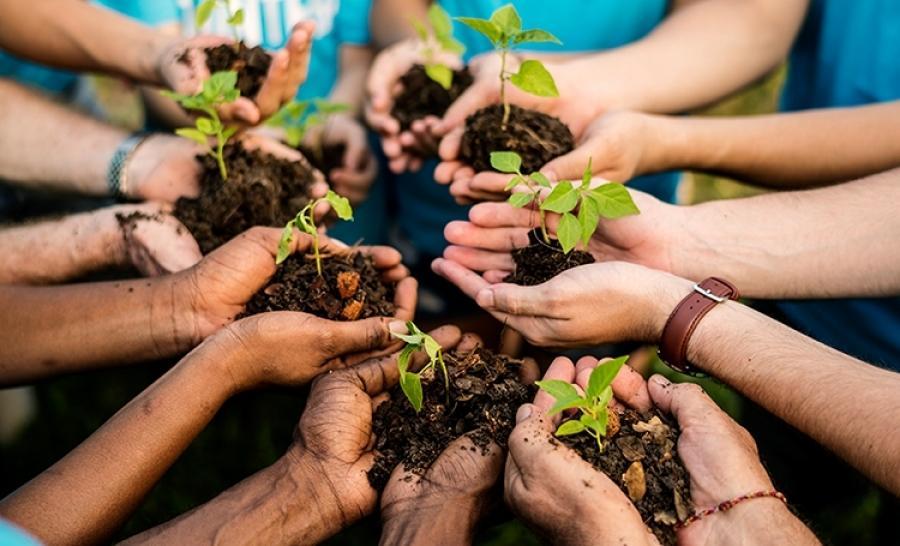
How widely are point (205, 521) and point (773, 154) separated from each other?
6.94ft

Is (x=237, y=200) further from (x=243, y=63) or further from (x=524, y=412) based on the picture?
(x=524, y=412)

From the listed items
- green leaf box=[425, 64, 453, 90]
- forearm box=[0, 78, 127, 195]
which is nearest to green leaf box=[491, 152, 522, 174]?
green leaf box=[425, 64, 453, 90]

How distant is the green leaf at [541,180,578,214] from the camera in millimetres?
1804

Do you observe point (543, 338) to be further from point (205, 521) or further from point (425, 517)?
point (205, 521)

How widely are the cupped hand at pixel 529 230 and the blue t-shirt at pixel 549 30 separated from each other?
0.91 meters

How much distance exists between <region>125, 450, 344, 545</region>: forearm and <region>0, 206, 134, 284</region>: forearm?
1138mm

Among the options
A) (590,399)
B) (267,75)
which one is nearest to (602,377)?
(590,399)

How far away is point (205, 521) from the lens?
1511 millimetres

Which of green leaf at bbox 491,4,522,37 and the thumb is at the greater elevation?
green leaf at bbox 491,4,522,37

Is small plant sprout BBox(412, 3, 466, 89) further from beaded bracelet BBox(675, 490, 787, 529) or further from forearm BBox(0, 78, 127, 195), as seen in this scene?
beaded bracelet BBox(675, 490, 787, 529)

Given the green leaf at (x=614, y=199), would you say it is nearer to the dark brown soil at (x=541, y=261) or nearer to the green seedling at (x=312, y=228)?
the dark brown soil at (x=541, y=261)

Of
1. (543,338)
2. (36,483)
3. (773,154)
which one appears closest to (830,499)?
(773,154)

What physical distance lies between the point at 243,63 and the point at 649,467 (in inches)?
71.9

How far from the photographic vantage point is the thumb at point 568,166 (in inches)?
87.0
